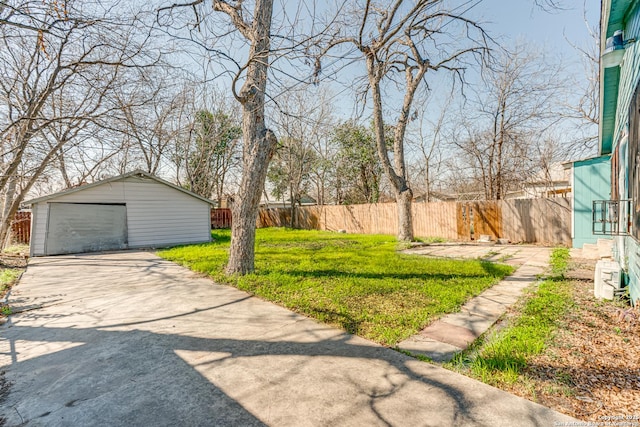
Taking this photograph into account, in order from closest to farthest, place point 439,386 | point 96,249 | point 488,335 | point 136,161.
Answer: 1. point 439,386
2. point 488,335
3. point 96,249
4. point 136,161

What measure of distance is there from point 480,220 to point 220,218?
1598 cm

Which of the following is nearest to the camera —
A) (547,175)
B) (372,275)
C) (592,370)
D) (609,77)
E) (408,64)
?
(592,370)

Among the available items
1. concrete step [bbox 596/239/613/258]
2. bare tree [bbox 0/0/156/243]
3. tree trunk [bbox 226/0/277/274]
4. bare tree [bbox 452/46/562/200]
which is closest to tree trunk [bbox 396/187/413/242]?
concrete step [bbox 596/239/613/258]

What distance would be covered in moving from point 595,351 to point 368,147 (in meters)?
15.5

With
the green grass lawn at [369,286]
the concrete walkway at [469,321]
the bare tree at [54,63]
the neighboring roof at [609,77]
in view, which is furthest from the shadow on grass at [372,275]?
the bare tree at [54,63]

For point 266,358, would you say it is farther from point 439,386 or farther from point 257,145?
point 257,145

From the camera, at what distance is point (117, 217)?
31.7 ft

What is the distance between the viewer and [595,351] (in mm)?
2234

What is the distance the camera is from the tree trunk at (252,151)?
4719 millimetres

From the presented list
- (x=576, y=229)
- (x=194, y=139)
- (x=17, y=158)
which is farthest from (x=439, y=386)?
(x=194, y=139)

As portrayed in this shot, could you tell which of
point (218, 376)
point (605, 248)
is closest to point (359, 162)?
point (605, 248)

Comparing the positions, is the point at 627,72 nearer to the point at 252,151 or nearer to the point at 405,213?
the point at 252,151

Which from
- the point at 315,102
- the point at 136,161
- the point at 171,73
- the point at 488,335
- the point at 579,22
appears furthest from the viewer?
the point at 136,161

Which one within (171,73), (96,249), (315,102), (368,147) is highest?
(315,102)
